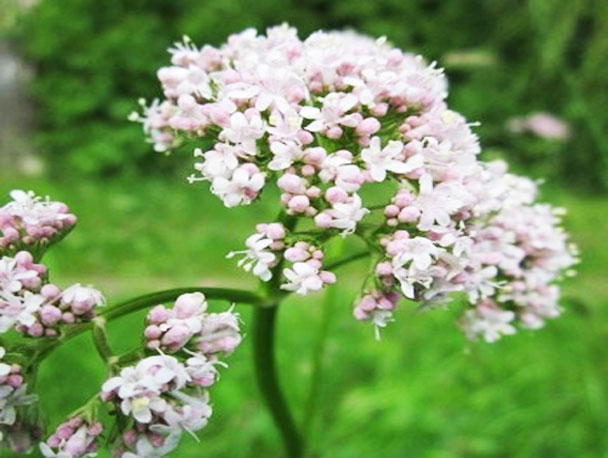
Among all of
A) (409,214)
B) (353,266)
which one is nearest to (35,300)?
(409,214)

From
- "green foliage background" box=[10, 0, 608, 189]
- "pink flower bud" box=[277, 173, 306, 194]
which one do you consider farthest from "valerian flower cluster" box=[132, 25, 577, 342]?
"green foliage background" box=[10, 0, 608, 189]

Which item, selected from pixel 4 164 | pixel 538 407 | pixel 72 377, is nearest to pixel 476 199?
pixel 538 407

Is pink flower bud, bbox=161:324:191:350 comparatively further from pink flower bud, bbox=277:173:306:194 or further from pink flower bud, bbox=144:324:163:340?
pink flower bud, bbox=277:173:306:194

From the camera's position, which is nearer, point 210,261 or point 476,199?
point 476,199

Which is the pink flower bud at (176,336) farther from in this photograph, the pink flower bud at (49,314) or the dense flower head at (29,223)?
the dense flower head at (29,223)

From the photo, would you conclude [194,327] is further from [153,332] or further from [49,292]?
[49,292]

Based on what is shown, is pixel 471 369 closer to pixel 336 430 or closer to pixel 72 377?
pixel 336 430

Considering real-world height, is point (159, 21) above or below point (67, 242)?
above
